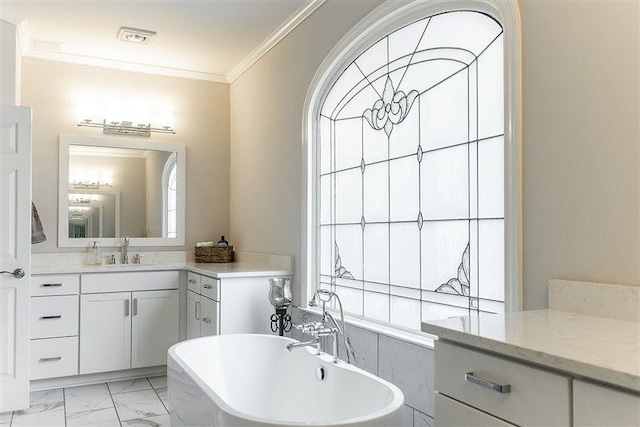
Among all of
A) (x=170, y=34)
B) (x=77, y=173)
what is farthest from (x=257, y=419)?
(x=77, y=173)

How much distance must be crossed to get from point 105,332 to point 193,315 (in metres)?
0.68

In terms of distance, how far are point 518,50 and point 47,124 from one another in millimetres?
3961

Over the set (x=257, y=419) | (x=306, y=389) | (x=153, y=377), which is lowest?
(x=153, y=377)

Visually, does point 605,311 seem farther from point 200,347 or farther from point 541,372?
point 200,347

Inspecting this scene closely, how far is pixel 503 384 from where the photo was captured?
4.02 ft

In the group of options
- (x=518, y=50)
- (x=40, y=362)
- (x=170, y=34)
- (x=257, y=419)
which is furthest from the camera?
(x=170, y=34)

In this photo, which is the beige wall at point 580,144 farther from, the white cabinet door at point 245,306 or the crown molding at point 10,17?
the crown molding at point 10,17

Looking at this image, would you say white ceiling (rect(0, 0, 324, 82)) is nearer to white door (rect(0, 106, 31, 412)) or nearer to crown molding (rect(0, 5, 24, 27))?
crown molding (rect(0, 5, 24, 27))

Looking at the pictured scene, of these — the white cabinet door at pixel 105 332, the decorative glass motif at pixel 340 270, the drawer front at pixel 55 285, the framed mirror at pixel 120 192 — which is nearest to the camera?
the decorative glass motif at pixel 340 270

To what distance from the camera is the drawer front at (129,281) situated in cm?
404

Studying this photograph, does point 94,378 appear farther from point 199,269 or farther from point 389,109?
point 389,109

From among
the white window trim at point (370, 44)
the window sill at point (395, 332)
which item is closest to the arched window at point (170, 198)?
the white window trim at point (370, 44)

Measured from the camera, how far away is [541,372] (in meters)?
1.15

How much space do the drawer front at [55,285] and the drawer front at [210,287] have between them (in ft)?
3.17
